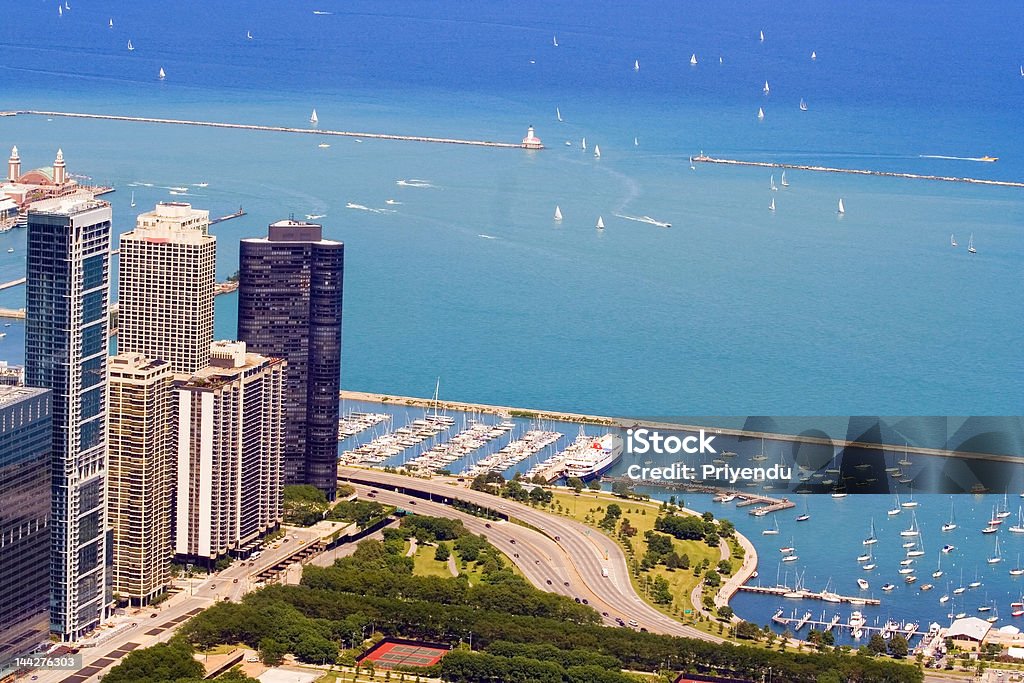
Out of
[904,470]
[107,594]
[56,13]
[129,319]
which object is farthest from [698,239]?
[56,13]

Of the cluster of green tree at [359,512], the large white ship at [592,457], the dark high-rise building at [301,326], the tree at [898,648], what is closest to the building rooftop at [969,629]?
the tree at [898,648]

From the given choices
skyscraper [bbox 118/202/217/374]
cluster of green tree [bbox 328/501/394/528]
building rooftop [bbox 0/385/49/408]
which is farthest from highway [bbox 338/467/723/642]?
building rooftop [bbox 0/385/49/408]

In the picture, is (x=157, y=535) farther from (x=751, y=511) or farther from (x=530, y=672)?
(x=751, y=511)

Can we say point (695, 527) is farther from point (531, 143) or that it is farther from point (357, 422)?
point (531, 143)

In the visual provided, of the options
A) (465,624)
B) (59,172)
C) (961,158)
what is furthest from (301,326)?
(961,158)

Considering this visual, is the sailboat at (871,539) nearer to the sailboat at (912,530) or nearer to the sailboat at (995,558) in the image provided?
the sailboat at (912,530)

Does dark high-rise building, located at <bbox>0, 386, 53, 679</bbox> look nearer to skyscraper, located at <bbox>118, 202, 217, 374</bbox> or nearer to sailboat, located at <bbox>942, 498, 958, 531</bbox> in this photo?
skyscraper, located at <bbox>118, 202, 217, 374</bbox>
